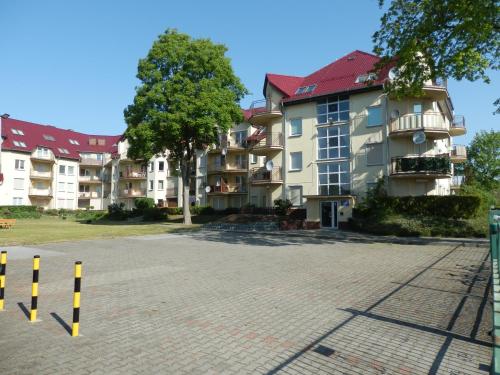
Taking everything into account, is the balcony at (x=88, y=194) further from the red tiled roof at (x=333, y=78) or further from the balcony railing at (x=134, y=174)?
the red tiled roof at (x=333, y=78)

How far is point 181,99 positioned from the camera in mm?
32969

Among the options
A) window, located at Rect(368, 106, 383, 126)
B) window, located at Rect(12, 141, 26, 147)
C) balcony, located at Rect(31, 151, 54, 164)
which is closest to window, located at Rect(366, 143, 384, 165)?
window, located at Rect(368, 106, 383, 126)

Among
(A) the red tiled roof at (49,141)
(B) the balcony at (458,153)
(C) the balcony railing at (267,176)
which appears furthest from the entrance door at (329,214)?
(A) the red tiled roof at (49,141)

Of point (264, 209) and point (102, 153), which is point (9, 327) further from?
point (102, 153)

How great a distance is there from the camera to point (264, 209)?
122 ft

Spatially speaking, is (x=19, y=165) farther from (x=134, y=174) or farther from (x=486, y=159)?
(x=486, y=159)

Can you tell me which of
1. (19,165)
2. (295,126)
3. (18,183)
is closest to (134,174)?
(19,165)

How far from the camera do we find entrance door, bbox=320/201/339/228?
32.7 meters

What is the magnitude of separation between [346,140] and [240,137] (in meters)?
17.8

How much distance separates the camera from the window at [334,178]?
33.4 metres

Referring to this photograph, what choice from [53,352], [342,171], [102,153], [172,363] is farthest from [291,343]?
[102,153]

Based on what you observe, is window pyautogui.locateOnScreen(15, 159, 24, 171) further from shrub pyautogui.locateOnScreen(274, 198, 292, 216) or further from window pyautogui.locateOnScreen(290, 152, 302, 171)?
window pyautogui.locateOnScreen(290, 152, 302, 171)

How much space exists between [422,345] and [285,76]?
124 ft

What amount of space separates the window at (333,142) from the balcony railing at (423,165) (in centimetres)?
548
